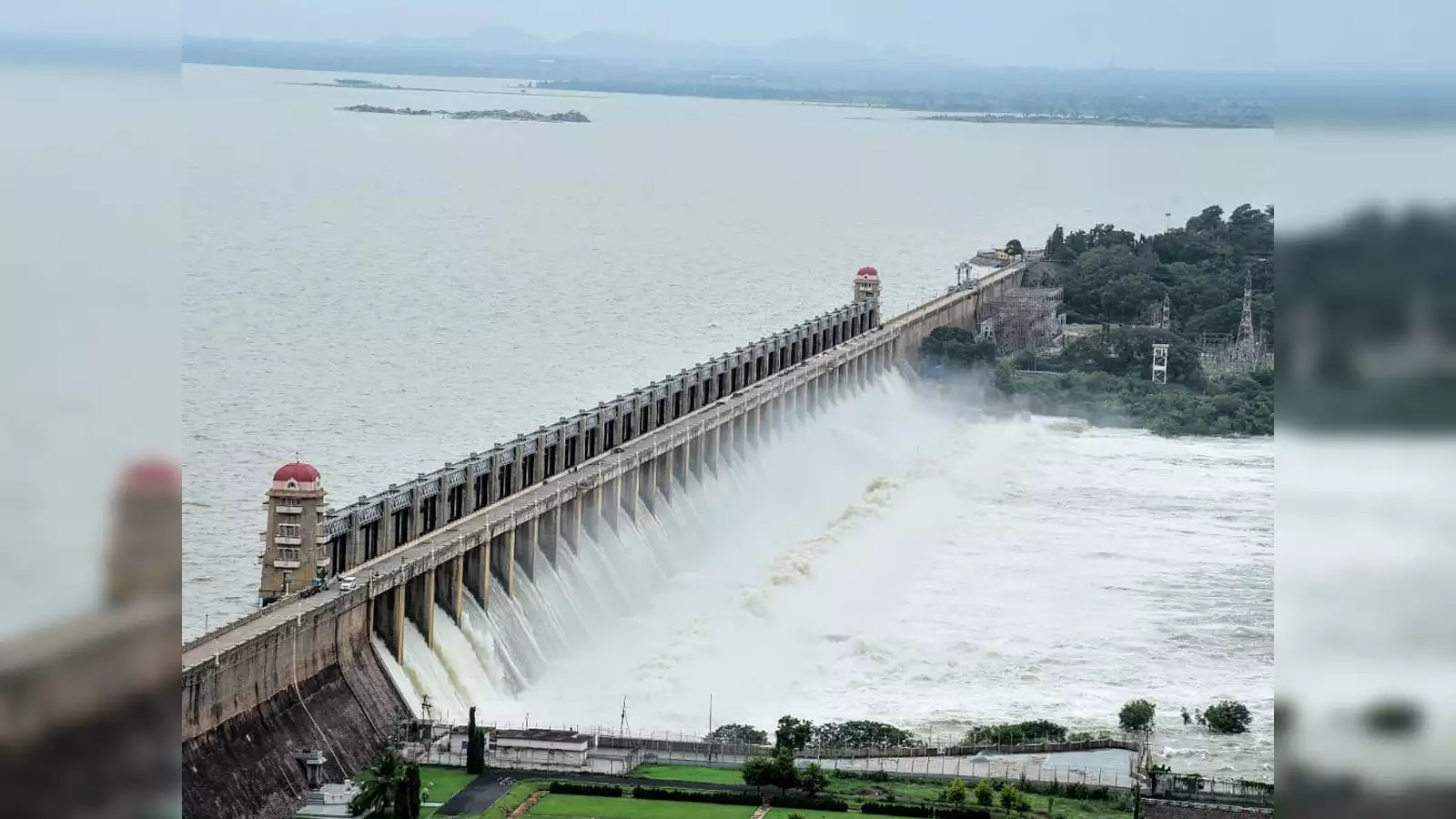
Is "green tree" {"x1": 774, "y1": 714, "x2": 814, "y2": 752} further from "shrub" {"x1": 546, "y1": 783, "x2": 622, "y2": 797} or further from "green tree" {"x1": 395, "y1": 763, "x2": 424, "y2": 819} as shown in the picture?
"green tree" {"x1": 395, "y1": 763, "x2": 424, "y2": 819}

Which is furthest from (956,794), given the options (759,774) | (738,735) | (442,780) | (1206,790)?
(442,780)

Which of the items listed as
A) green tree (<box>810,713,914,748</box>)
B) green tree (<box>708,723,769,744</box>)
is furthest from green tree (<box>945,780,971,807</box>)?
green tree (<box>708,723,769,744</box>)

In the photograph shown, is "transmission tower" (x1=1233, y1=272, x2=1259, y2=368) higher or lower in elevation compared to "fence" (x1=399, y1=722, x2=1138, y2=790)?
higher

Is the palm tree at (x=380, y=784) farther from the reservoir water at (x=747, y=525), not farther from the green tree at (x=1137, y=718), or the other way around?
the green tree at (x=1137, y=718)

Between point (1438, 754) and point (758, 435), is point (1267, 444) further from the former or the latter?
point (1438, 754)

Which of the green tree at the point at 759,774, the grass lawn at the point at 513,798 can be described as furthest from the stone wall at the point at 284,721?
the green tree at the point at 759,774

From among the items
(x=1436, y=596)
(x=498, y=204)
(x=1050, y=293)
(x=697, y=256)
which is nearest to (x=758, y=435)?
(x=1050, y=293)
